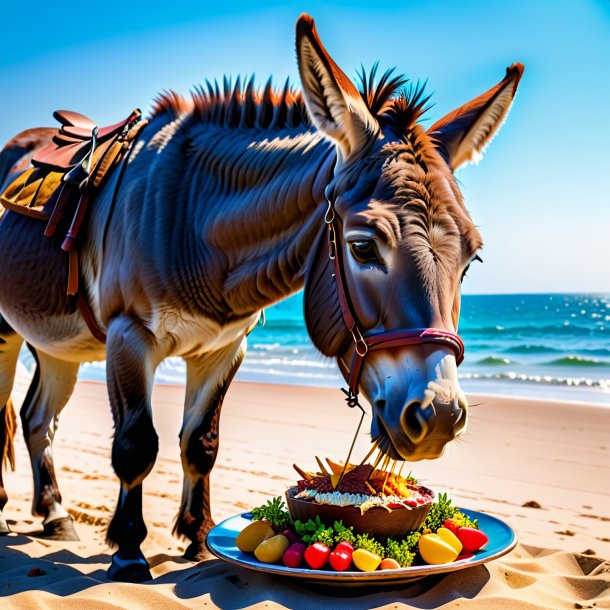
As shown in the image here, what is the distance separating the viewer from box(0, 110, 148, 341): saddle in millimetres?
3473

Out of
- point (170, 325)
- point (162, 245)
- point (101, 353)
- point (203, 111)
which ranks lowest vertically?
point (101, 353)

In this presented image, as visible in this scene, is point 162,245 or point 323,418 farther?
point 323,418

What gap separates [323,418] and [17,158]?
5580 mm

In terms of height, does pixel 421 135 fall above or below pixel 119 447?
above

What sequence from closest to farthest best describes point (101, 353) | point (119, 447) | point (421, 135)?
1. point (421, 135)
2. point (119, 447)
3. point (101, 353)

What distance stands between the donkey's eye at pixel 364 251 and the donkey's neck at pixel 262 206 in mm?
324

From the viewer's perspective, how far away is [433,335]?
212cm

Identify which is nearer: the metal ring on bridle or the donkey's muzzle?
the donkey's muzzle

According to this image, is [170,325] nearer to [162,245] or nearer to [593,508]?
[162,245]

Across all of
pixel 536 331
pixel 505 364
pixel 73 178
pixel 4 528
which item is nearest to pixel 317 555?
pixel 73 178

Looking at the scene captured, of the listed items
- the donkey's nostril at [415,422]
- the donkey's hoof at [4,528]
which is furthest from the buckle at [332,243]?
the donkey's hoof at [4,528]

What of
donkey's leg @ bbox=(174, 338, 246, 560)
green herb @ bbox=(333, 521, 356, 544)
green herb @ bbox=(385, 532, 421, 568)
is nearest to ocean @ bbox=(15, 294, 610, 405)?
green herb @ bbox=(333, 521, 356, 544)

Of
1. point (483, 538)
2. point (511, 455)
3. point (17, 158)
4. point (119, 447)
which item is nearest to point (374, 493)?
point (483, 538)

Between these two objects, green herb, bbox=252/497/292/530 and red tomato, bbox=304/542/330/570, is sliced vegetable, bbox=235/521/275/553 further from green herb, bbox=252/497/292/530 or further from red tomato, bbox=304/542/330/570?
red tomato, bbox=304/542/330/570
